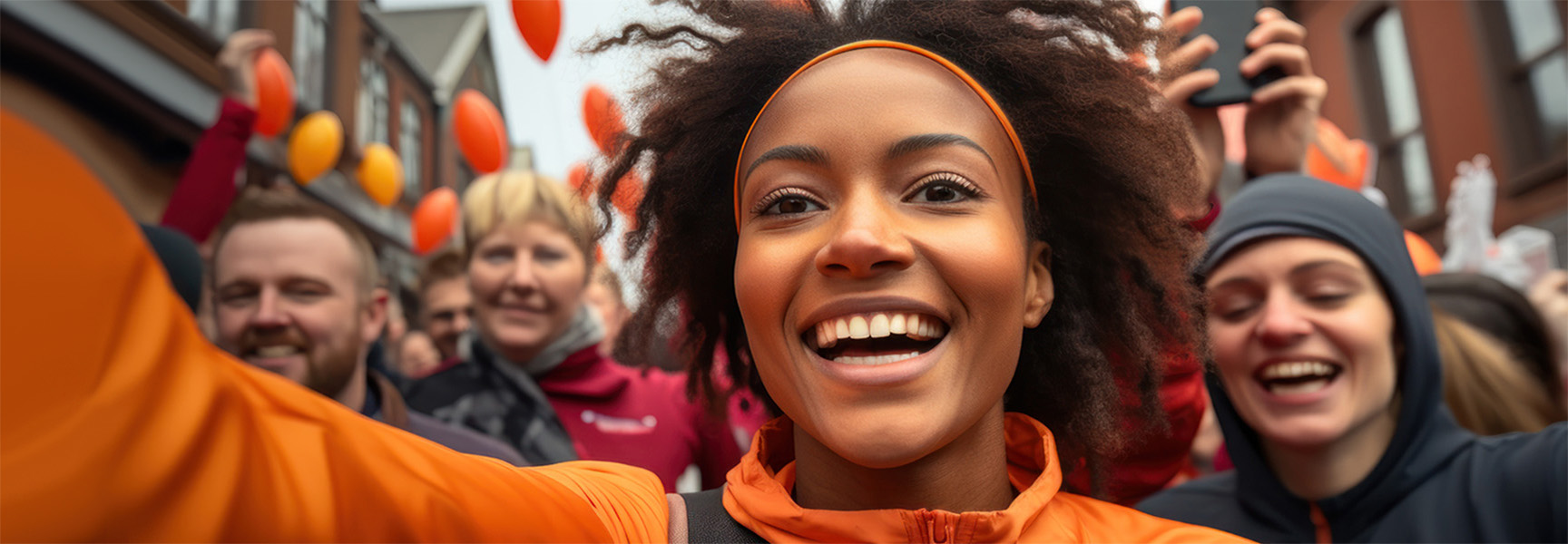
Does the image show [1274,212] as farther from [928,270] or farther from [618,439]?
[618,439]

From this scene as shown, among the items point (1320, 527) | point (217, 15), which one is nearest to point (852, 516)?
point (1320, 527)

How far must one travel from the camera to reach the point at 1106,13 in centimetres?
196

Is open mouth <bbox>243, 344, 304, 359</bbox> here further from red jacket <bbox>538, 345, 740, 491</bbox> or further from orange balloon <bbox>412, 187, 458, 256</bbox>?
orange balloon <bbox>412, 187, 458, 256</bbox>

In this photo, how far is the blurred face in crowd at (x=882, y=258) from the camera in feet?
4.89

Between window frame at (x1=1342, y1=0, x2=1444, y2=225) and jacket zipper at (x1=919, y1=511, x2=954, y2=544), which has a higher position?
window frame at (x1=1342, y1=0, x2=1444, y2=225)

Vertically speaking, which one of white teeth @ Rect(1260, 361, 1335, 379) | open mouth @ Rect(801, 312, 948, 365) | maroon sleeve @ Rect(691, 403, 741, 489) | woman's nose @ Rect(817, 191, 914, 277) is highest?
woman's nose @ Rect(817, 191, 914, 277)

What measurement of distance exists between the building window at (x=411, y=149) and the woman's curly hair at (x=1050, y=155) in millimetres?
10660

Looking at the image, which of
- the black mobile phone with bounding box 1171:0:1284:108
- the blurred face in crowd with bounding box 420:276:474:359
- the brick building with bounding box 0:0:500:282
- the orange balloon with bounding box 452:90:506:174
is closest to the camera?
the black mobile phone with bounding box 1171:0:1284:108

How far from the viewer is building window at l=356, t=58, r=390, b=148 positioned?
10.1 meters

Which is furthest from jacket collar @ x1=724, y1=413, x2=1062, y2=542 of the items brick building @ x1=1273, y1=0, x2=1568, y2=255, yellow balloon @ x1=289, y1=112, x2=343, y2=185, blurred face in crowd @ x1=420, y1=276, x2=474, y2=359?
brick building @ x1=1273, y1=0, x2=1568, y2=255

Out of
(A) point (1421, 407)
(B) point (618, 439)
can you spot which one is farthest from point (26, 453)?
(B) point (618, 439)

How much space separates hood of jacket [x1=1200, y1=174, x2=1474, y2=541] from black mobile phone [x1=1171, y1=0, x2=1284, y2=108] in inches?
11.0

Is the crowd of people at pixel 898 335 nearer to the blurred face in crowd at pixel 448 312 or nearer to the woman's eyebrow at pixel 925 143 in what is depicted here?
the woman's eyebrow at pixel 925 143

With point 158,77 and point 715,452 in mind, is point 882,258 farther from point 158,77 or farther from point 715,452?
point 158,77
